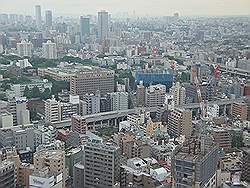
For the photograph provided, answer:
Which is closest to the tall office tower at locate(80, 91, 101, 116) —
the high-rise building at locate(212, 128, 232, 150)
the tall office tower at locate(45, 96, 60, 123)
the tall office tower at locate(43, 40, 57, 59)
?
the tall office tower at locate(45, 96, 60, 123)

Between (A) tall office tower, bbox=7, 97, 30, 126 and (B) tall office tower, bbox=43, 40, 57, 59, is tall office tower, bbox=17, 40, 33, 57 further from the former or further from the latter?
(A) tall office tower, bbox=7, 97, 30, 126

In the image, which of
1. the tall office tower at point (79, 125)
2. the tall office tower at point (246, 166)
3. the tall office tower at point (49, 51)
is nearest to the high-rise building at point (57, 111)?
the tall office tower at point (79, 125)

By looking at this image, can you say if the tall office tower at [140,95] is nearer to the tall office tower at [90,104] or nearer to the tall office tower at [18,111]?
the tall office tower at [90,104]

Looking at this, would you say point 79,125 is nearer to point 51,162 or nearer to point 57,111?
point 57,111

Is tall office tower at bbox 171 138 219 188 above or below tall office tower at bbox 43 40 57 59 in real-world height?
above

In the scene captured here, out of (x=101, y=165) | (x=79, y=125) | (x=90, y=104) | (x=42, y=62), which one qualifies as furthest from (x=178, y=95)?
A: (x=42, y=62)

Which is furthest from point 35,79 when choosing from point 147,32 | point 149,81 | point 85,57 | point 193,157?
point 193,157
